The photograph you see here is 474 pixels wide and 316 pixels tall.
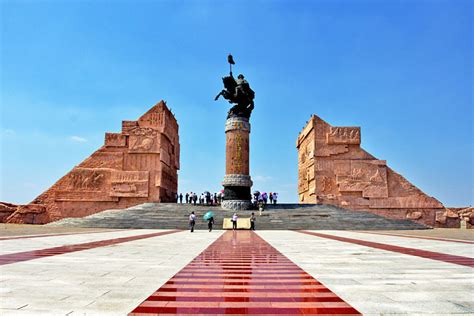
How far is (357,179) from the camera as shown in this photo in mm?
29234

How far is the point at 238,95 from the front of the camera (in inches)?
925

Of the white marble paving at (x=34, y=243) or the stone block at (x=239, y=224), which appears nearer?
the white marble paving at (x=34, y=243)

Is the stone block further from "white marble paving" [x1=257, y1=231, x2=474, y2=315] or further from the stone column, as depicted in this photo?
"white marble paving" [x1=257, y1=231, x2=474, y2=315]

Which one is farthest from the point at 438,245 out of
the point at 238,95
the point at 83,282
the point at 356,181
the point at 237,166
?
the point at 356,181

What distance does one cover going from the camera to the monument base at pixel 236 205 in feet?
70.7

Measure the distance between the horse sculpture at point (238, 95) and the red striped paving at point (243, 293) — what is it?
1857cm

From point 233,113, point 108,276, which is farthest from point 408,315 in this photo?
point 233,113

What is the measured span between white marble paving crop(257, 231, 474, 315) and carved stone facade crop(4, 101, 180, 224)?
901 inches

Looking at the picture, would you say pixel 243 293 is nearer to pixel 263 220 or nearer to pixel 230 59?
pixel 263 220

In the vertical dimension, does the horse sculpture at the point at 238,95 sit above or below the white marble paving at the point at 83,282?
above

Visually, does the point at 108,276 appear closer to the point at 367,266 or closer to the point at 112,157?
the point at 367,266

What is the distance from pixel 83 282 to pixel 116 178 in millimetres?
25007

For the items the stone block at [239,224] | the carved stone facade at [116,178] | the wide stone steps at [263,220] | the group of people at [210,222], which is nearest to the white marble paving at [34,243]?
the group of people at [210,222]

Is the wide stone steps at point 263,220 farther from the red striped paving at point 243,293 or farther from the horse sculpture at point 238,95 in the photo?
the red striped paving at point 243,293
